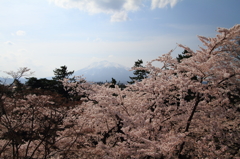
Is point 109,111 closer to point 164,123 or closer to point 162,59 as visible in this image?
point 164,123

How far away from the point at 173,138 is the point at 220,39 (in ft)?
12.6

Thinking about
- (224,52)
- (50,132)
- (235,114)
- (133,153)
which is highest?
(224,52)

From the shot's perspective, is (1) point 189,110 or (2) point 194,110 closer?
(2) point 194,110

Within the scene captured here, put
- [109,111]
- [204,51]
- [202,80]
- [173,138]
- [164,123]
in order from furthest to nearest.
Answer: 1. [109,111]
2. [164,123]
3. [204,51]
4. [202,80]
5. [173,138]

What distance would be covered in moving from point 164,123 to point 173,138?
1602 millimetres

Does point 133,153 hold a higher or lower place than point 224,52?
lower

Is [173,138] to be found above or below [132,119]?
below

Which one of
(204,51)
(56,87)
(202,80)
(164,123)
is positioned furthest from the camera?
(56,87)

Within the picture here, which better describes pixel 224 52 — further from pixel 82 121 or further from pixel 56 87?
pixel 56 87

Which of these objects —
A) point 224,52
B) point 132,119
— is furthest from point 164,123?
point 224,52

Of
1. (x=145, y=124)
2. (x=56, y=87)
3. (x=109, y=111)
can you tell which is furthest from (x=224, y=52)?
(x=56, y=87)

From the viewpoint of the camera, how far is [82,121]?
9.70m

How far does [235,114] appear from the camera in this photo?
5.46 meters

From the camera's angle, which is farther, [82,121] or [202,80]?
[82,121]
